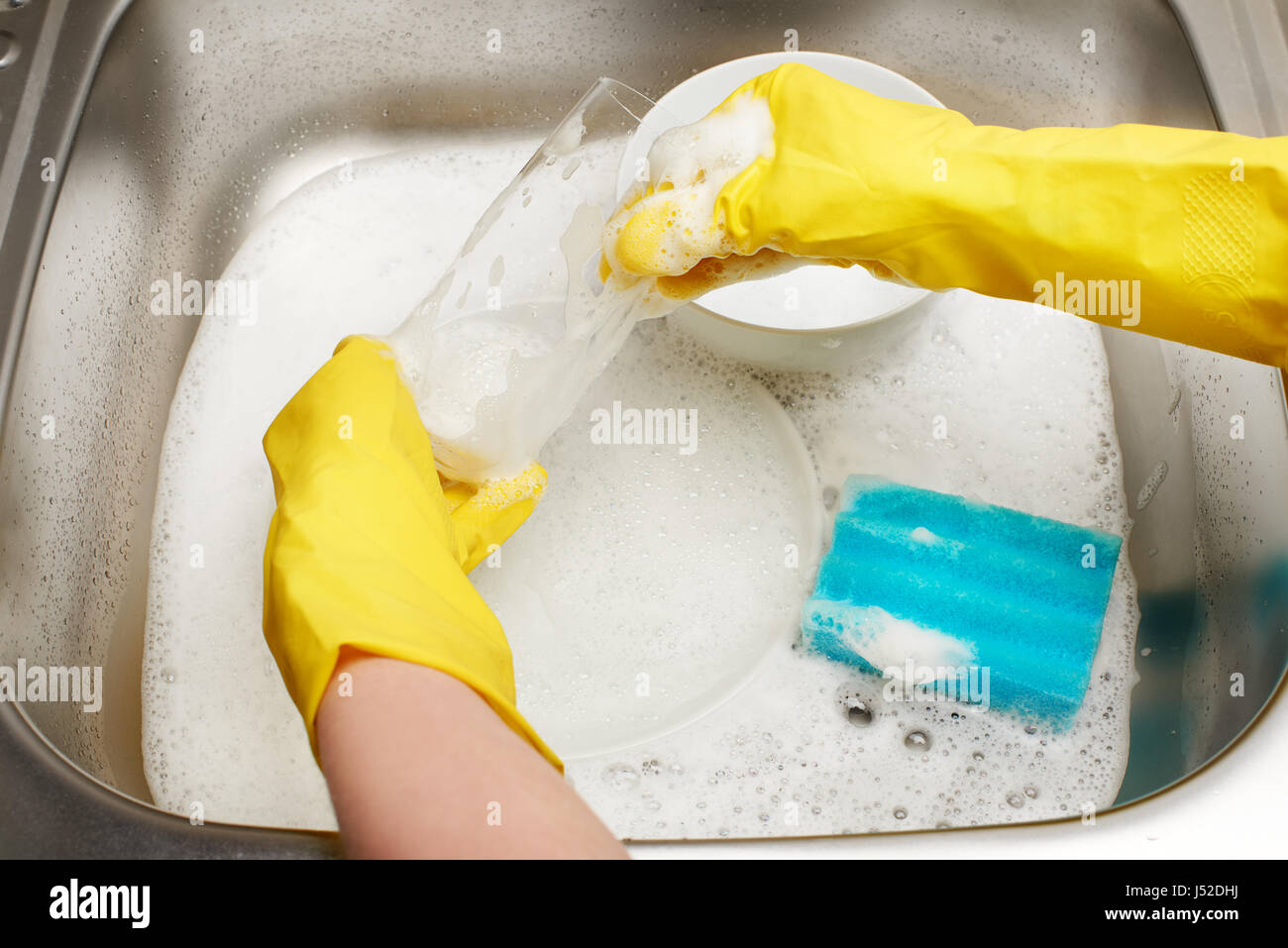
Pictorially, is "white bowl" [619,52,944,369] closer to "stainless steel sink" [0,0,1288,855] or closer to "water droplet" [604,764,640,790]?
"stainless steel sink" [0,0,1288,855]

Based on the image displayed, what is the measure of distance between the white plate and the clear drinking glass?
11cm

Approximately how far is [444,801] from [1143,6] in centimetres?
93

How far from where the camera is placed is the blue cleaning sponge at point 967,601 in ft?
2.62

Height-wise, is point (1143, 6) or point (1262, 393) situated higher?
point (1143, 6)

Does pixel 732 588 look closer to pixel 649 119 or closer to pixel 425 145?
pixel 649 119

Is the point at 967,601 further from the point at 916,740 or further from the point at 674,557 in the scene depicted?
the point at 674,557

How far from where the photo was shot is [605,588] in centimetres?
87

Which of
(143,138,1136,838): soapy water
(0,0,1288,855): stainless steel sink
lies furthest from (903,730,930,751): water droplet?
(0,0,1288,855): stainless steel sink

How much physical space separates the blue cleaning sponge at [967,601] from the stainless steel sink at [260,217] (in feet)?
0.28

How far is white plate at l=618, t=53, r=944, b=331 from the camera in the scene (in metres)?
0.87

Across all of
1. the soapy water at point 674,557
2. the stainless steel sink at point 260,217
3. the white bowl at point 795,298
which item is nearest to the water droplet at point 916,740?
the soapy water at point 674,557

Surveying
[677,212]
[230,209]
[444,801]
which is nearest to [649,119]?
[677,212]

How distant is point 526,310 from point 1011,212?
366 mm

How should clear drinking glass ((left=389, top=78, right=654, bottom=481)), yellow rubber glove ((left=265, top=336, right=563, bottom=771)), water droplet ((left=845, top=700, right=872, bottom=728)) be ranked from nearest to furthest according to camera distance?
yellow rubber glove ((left=265, top=336, right=563, bottom=771))
clear drinking glass ((left=389, top=78, right=654, bottom=481))
water droplet ((left=845, top=700, right=872, bottom=728))
